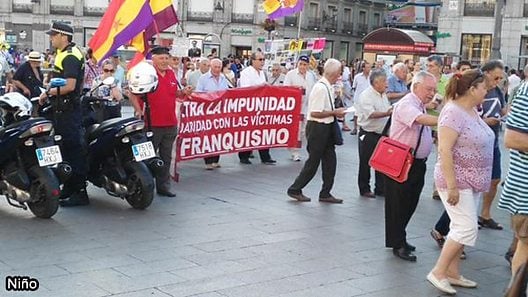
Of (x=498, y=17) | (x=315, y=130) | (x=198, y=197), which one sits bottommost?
(x=198, y=197)

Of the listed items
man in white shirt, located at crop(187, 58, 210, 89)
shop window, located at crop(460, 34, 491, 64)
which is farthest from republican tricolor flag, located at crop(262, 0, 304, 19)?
shop window, located at crop(460, 34, 491, 64)

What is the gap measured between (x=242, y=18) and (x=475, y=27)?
17729 mm

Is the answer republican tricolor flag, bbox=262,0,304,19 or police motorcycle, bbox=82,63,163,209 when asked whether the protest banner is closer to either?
police motorcycle, bbox=82,63,163,209

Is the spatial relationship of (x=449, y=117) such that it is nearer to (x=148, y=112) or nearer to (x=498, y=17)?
(x=148, y=112)

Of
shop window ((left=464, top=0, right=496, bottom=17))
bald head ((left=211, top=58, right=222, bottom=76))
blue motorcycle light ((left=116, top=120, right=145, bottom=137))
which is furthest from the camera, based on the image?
shop window ((left=464, top=0, right=496, bottom=17))

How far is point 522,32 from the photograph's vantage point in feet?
125

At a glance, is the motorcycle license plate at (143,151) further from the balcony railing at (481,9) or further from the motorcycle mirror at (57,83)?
the balcony railing at (481,9)

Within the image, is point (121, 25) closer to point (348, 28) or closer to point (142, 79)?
point (142, 79)

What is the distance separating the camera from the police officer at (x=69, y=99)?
25.1ft

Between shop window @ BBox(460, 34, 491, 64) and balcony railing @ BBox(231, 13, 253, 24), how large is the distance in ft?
54.0

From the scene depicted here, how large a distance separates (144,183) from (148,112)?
1133mm

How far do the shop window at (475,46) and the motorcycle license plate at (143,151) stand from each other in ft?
113

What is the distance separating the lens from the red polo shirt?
881 centimetres

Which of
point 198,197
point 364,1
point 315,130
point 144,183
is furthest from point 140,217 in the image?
point 364,1
